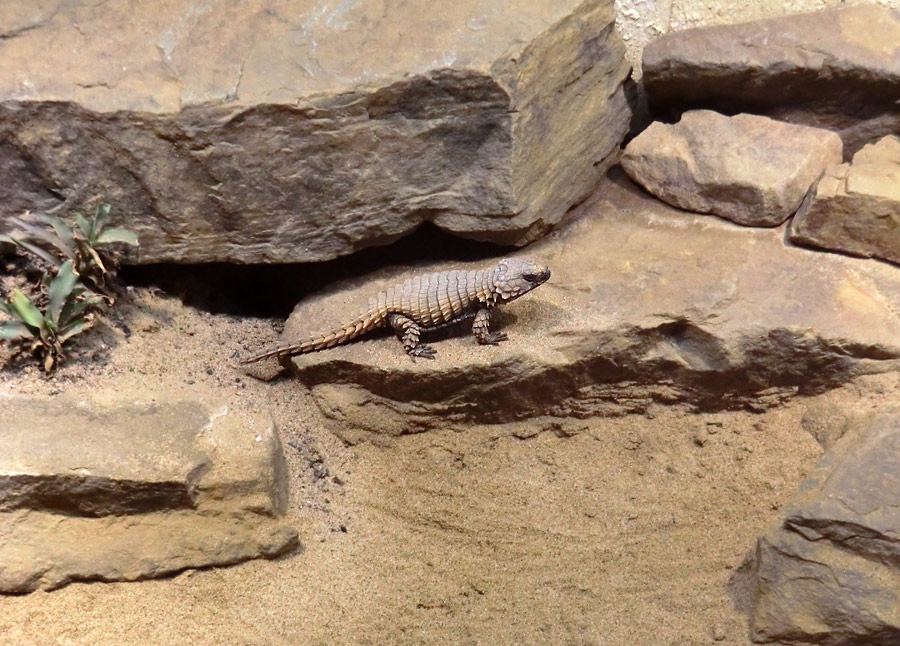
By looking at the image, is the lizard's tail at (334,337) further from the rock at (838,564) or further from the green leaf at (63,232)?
the rock at (838,564)

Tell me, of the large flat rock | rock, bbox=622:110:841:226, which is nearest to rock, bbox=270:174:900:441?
rock, bbox=622:110:841:226

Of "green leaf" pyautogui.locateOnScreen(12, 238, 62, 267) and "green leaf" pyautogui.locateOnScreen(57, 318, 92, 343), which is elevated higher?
"green leaf" pyautogui.locateOnScreen(12, 238, 62, 267)

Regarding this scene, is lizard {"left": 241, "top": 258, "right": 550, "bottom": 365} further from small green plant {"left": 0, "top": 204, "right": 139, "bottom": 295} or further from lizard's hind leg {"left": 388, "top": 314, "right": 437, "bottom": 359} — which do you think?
small green plant {"left": 0, "top": 204, "right": 139, "bottom": 295}

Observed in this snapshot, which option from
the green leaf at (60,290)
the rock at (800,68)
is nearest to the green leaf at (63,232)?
the green leaf at (60,290)

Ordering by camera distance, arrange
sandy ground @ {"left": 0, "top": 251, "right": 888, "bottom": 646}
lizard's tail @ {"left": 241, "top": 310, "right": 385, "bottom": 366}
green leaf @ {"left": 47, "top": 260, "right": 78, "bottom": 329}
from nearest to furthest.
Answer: sandy ground @ {"left": 0, "top": 251, "right": 888, "bottom": 646} < green leaf @ {"left": 47, "top": 260, "right": 78, "bottom": 329} < lizard's tail @ {"left": 241, "top": 310, "right": 385, "bottom": 366}

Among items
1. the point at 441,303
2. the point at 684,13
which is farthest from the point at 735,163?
the point at 441,303

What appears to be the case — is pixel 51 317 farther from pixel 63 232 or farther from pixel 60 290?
pixel 63 232
